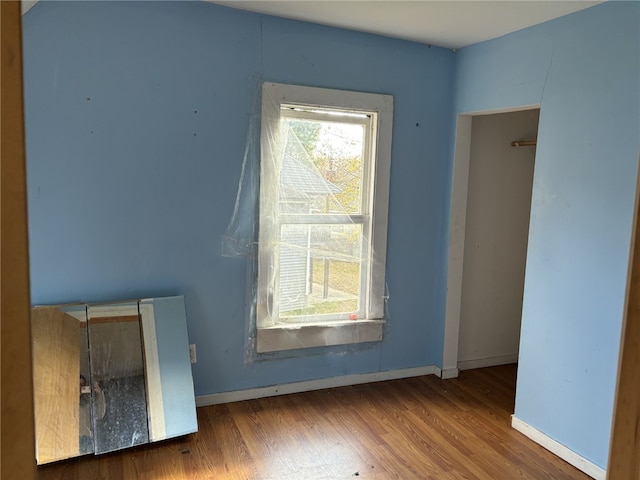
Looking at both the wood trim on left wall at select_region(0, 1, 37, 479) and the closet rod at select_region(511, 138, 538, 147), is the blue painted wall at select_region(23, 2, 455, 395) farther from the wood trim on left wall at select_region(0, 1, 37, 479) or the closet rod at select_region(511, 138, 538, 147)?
the wood trim on left wall at select_region(0, 1, 37, 479)

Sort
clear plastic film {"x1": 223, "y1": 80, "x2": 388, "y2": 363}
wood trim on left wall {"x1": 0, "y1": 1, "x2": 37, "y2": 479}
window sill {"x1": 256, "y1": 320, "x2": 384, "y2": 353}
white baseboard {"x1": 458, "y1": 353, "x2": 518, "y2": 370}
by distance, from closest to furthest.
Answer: wood trim on left wall {"x1": 0, "y1": 1, "x2": 37, "y2": 479}
clear plastic film {"x1": 223, "y1": 80, "x2": 388, "y2": 363}
window sill {"x1": 256, "y1": 320, "x2": 384, "y2": 353}
white baseboard {"x1": 458, "y1": 353, "x2": 518, "y2": 370}

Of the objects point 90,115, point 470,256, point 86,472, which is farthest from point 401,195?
point 86,472

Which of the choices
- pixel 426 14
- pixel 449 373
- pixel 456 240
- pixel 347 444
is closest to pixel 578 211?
pixel 456 240

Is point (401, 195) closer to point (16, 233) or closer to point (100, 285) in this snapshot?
point (100, 285)

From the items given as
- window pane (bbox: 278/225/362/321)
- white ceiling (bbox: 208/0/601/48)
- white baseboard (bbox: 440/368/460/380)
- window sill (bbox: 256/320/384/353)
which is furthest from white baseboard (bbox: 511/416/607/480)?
white ceiling (bbox: 208/0/601/48)

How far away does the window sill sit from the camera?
10.1 ft

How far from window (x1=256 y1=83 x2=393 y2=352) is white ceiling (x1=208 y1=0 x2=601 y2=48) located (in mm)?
416

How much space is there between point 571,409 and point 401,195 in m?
1.65

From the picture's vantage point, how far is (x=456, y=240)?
348 centimetres

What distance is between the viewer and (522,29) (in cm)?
285

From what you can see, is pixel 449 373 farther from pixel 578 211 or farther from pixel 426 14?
pixel 426 14

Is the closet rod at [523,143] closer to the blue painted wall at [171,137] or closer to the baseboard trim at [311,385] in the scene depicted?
the blue painted wall at [171,137]

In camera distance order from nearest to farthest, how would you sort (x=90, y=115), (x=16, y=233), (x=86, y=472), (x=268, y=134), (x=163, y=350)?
(x=16, y=233)
(x=86, y=472)
(x=90, y=115)
(x=163, y=350)
(x=268, y=134)

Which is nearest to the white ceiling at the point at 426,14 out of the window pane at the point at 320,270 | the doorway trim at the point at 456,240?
the doorway trim at the point at 456,240
